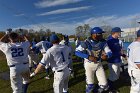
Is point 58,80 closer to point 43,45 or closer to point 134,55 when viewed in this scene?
point 134,55

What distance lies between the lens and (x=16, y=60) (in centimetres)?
880

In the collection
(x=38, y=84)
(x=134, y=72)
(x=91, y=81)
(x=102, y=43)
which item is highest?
(x=102, y=43)

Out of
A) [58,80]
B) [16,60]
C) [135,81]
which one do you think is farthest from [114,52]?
[16,60]

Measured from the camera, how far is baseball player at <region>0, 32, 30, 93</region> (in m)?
8.71

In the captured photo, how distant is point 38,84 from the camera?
12.8 meters

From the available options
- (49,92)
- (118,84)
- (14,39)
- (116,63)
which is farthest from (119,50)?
(14,39)

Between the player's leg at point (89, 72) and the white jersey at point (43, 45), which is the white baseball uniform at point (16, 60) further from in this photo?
the white jersey at point (43, 45)

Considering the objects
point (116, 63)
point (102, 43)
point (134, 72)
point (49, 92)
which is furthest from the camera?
point (49, 92)

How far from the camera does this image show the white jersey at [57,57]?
305 inches

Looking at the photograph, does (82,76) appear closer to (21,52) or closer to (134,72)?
(21,52)

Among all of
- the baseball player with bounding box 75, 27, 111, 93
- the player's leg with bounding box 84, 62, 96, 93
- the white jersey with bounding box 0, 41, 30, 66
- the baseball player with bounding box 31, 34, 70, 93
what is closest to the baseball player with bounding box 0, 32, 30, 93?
the white jersey with bounding box 0, 41, 30, 66

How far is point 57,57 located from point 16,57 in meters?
1.59

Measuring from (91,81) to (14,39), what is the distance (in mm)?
2701

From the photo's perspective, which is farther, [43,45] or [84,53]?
[43,45]
